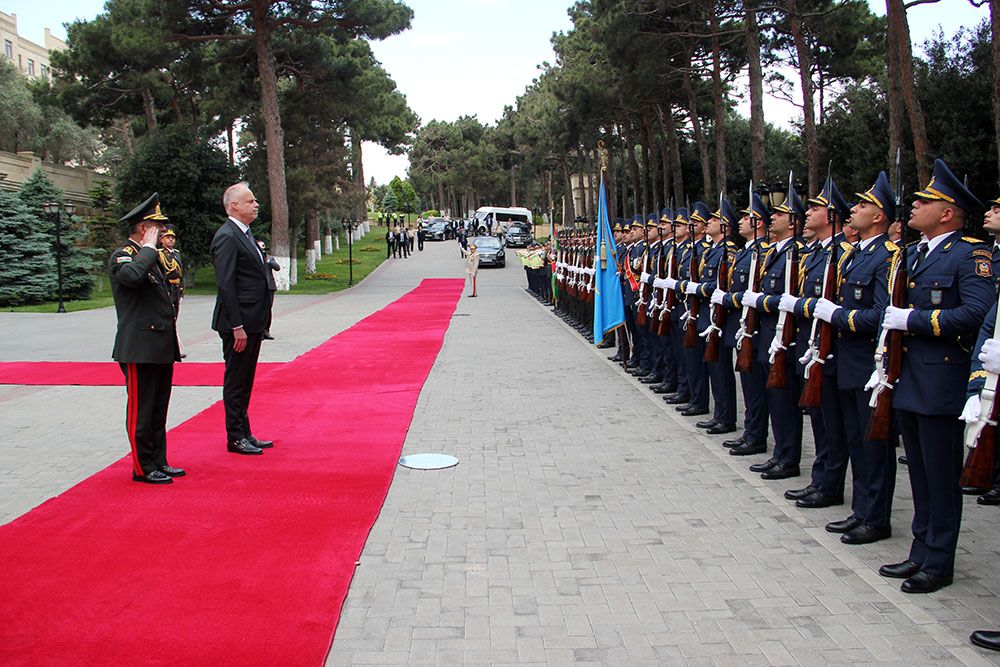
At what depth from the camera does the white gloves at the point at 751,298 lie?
6.37 meters

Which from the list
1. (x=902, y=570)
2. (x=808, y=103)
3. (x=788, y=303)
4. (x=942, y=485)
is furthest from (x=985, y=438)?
(x=808, y=103)

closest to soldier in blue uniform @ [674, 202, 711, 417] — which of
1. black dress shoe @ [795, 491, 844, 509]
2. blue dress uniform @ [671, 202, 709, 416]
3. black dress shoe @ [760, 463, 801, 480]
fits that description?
blue dress uniform @ [671, 202, 709, 416]

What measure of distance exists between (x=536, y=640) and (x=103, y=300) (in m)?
26.5

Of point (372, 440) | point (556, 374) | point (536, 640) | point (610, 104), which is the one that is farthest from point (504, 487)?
point (610, 104)

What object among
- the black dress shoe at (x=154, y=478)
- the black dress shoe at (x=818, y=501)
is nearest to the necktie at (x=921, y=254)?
the black dress shoe at (x=818, y=501)

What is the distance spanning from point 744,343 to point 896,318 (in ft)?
7.75

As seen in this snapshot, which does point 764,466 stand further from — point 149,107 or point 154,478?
point 149,107

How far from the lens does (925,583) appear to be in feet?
13.7

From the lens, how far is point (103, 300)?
26.7 metres

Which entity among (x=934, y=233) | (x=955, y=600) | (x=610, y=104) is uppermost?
(x=610, y=104)

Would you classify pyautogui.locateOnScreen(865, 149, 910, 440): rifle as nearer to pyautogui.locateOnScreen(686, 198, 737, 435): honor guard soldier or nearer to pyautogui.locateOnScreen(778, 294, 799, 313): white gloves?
pyautogui.locateOnScreen(778, 294, 799, 313): white gloves

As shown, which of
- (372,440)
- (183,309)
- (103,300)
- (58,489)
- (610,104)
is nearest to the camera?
(58,489)

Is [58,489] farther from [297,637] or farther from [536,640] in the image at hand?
[536,640]

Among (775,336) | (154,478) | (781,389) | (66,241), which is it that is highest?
(66,241)
